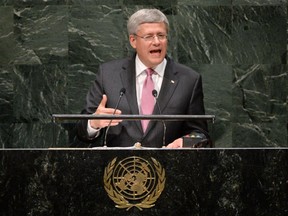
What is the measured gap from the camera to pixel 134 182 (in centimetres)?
356

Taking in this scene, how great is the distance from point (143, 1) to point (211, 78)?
84 cm

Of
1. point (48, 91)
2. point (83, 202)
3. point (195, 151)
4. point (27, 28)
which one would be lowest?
point (83, 202)

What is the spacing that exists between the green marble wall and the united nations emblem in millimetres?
2660

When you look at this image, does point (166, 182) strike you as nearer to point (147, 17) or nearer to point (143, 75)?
point (143, 75)

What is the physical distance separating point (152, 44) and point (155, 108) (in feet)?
1.46

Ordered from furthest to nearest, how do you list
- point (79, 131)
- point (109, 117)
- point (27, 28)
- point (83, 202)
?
point (27, 28) → point (79, 131) → point (109, 117) → point (83, 202)

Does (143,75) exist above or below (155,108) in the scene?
above

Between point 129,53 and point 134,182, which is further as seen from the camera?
point 129,53

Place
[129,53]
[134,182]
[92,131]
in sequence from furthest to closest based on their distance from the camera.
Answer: [129,53], [92,131], [134,182]

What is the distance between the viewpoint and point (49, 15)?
20.2 ft

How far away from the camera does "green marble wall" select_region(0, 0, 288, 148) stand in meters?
6.17

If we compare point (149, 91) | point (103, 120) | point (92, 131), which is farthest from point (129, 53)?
point (103, 120)

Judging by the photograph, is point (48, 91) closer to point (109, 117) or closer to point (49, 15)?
point (49, 15)

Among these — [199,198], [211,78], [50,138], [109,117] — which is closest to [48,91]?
[50,138]
